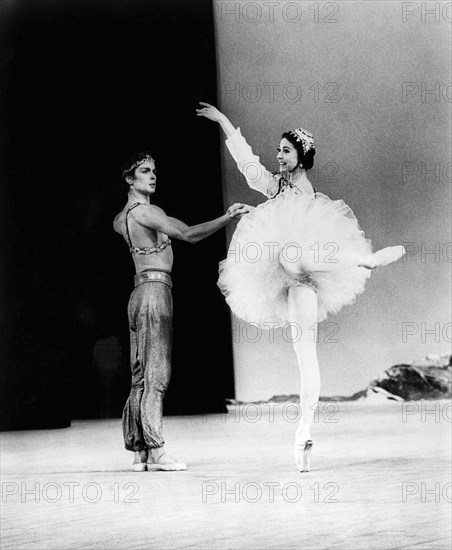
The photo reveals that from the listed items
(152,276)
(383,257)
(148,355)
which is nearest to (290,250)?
(383,257)

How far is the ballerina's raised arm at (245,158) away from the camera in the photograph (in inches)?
152

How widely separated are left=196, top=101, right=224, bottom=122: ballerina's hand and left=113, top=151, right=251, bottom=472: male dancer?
0.35 metres

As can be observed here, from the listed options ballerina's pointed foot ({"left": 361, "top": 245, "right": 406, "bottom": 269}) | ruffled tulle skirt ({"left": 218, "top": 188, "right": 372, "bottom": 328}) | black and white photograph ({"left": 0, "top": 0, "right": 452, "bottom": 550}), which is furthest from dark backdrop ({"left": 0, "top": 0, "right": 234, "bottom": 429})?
ballerina's pointed foot ({"left": 361, "top": 245, "right": 406, "bottom": 269})

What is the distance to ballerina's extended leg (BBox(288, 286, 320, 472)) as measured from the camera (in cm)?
384

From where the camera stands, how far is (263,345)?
12.7 feet

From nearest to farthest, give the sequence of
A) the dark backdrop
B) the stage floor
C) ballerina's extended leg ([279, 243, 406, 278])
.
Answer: the stage floor, ballerina's extended leg ([279, 243, 406, 278]), the dark backdrop

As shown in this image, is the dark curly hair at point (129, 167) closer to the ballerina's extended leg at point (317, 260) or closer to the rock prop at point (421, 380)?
the ballerina's extended leg at point (317, 260)

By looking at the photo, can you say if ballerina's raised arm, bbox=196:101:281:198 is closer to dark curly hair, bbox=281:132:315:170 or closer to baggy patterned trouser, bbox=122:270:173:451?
dark curly hair, bbox=281:132:315:170

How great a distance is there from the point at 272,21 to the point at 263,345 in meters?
1.24

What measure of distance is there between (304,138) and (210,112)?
0.37m

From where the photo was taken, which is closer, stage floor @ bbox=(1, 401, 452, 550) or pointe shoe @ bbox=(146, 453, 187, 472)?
stage floor @ bbox=(1, 401, 452, 550)

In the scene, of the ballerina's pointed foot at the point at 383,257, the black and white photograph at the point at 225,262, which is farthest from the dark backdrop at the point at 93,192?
the ballerina's pointed foot at the point at 383,257

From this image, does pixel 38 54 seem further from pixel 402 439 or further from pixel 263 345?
pixel 402 439

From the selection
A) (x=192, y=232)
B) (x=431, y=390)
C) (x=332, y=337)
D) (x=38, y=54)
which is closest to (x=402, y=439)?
(x=431, y=390)
